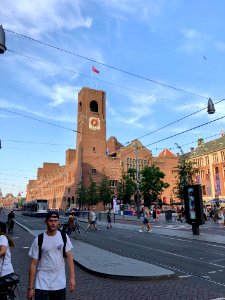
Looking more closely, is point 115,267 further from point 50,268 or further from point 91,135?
point 91,135

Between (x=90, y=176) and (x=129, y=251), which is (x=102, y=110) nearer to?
(x=90, y=176)

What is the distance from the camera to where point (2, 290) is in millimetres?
4332

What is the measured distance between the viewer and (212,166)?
257ft

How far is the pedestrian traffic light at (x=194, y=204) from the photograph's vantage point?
19.9 meters

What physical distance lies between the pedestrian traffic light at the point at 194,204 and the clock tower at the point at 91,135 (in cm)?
5996

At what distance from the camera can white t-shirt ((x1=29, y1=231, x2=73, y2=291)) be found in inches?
152

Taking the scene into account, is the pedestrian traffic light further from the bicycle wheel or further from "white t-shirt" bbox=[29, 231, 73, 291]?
"white t-shirt" bbox=[29, 231, 73, 291]

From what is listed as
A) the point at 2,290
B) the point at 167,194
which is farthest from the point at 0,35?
the point at 167,194

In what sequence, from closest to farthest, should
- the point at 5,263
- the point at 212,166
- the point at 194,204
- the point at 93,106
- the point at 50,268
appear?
1. the point at 50,268
2. the point at 5,263
3. the point at 194,204
4. the point at 212,166
5. the point at 93,106

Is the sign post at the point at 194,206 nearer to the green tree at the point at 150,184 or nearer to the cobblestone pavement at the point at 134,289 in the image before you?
the cobblestone pavement at the point at 134,289

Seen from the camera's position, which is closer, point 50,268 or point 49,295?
point 49,295

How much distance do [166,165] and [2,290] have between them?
99.0m

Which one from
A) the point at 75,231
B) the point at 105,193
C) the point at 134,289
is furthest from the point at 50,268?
the point at 105,193

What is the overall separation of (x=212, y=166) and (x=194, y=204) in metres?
60.9
